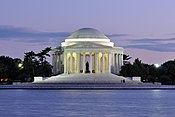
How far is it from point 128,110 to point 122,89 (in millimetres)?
59565

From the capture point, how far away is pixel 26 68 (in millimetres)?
163375

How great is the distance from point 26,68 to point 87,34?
17.2 metres

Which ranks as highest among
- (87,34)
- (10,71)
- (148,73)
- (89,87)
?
(87,34)

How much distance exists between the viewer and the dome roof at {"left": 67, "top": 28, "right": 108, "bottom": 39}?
162000mm

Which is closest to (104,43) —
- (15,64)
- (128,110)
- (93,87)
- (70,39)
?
(70,39)

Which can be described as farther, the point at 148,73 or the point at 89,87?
the point at 148,73

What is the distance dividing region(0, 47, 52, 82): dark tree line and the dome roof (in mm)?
10562

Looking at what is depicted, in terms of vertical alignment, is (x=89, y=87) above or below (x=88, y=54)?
below

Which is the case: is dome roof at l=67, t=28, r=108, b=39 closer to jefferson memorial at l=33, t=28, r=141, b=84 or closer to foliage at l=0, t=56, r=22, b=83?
jefferson memorial at l=33, t=28, r=141, b=84

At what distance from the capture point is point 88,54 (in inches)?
6235

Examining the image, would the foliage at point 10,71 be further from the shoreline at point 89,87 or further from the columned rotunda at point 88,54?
the shoreline at point 89,87

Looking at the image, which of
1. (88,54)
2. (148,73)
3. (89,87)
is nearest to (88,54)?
(88,54)

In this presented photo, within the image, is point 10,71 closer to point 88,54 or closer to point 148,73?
point 88,54

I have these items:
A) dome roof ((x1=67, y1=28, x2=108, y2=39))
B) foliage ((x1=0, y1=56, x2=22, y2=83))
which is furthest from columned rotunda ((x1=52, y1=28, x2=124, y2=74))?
foliage ((x1=0, y1=56, x2=22, y2=83))
